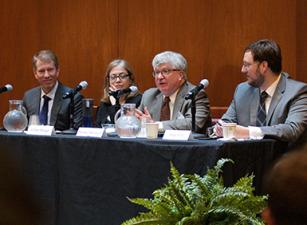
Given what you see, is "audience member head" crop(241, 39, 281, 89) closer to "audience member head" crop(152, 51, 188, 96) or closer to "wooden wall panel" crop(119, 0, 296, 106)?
"audience member head" crop(152, 51, 188, 96)

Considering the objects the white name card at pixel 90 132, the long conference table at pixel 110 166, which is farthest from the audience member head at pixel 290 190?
the white name card at pixel 90 132

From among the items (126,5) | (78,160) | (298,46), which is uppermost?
(126,5)

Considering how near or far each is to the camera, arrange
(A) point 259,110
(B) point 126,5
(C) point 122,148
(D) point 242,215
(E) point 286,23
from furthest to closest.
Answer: (B) point 126,5 → (E) point 286,23 → (A) point 259,110 → (C) point 122,148 → (D) point 242,215

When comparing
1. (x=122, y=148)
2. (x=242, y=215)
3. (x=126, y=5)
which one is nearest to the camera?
(x=242, y=215)

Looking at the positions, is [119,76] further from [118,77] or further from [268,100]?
[268,100]

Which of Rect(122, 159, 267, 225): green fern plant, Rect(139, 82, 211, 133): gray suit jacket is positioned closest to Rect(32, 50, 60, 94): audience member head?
Rect(139, 82, 211, 133): gray suit jacket

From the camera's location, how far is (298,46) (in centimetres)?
495

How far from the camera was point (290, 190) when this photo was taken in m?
0.74

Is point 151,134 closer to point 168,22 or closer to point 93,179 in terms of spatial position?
point 93,179

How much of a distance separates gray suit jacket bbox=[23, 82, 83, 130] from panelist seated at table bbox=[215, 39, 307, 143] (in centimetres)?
105

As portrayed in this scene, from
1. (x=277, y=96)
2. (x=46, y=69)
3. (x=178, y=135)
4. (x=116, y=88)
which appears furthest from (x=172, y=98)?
(x=46, y=69)

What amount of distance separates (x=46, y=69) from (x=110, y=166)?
5.42ft

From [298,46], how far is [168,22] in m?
1.09

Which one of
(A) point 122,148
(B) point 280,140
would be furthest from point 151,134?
(B) point 280,140
